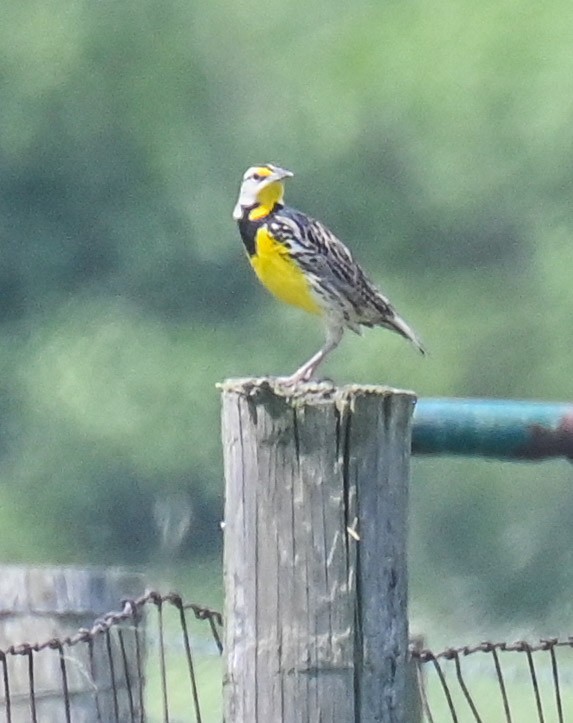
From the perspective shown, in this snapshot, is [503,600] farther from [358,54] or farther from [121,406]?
[358,54]

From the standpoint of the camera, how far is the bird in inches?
143

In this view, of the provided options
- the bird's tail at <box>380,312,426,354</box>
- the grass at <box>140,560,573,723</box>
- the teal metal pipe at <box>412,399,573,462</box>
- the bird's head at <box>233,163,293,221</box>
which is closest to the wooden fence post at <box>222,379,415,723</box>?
the teal metal pipe at <box>412,399,573,462</box>

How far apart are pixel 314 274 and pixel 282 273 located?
0.07 meters

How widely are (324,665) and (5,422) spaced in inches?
213

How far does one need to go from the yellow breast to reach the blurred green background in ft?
8.27

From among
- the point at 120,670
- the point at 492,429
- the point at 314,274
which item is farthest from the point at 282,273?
the point at 492,429

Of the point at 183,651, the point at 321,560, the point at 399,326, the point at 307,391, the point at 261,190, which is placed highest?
the point at 261,190

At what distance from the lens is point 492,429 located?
77.3 inches

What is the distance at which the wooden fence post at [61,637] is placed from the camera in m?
2.46

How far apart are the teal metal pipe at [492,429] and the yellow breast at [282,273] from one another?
5.39 ft

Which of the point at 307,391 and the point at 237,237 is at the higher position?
the point at 237,237

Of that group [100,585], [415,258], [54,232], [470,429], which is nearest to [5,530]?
[54,232]

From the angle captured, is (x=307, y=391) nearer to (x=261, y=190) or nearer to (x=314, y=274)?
(x=314, y=274)

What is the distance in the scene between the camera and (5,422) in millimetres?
6828
